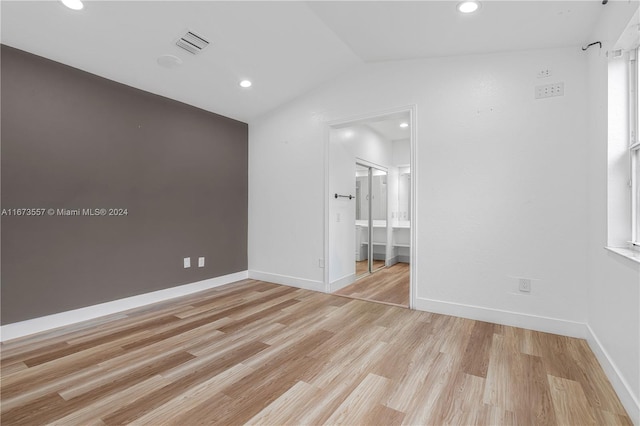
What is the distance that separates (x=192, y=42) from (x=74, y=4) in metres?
0.84

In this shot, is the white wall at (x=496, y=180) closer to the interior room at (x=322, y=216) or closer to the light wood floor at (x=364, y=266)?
the interior room at (x=322, y=216)

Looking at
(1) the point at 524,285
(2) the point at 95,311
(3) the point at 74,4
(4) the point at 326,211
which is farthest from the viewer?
(4) the point at 326,211

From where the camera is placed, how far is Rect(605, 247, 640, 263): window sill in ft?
4.99

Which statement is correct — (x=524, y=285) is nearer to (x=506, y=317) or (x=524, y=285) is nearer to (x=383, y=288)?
(x=506, y=317)

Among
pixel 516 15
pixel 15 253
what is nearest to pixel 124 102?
pixel 15 253

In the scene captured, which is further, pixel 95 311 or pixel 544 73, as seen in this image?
pixel 95 311

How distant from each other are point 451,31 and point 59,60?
353cm

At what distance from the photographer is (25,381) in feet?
6.10

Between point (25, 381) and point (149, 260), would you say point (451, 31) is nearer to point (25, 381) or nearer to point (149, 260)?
point (149, 260)

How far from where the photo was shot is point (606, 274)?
197cm

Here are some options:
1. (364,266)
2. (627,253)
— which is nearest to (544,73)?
(627,253)

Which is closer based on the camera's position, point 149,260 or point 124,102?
point 124,102

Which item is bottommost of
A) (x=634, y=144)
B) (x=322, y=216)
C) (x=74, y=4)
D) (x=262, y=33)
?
(x=322, y=216)

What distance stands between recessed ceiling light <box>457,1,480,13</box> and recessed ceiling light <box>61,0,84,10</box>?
111 inches
